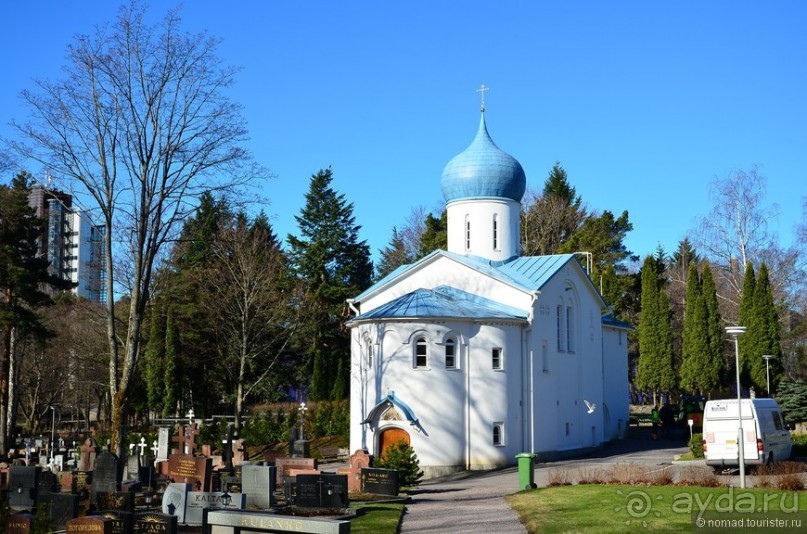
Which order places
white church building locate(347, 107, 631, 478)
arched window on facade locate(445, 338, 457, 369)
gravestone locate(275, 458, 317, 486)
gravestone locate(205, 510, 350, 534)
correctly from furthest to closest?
arched window on facade locate(445, 338, 457, 369) → white church building locate(347, 107, 631, 478) → gravestone locate(275, 458, 317, 486) → gravestone locate(205, 510, 350, 534)

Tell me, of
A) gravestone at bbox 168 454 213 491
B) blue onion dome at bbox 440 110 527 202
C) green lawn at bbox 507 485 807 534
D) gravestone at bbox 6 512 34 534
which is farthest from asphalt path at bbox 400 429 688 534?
blue onion dome at bbox 440 110 527 202

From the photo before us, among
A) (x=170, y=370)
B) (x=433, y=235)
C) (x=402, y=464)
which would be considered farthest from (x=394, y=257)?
(x=402, y=464)

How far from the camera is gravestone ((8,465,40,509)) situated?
19.9 meters

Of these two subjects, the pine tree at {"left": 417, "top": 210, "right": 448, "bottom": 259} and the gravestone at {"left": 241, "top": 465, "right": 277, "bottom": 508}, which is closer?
the gravestone at {"left": 241, "top": 465, "right": 277, "bottom": 508}

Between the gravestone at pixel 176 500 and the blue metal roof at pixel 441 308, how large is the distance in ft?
47.5

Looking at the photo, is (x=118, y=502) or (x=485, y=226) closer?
(x=118, y=502)

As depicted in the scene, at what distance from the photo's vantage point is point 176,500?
1650 cm

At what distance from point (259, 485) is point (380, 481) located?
3.96 m

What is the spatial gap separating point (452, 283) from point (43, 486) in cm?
1708

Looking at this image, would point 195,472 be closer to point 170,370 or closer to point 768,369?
point 170,370

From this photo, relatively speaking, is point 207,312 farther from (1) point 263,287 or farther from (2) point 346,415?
(2) point 346,415

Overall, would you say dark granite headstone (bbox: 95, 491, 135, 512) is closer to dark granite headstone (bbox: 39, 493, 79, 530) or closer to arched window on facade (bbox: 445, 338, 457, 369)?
dark granite headstone (bbox: 39, 493, 79, 530)

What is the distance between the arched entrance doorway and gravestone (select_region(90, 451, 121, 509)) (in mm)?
11051

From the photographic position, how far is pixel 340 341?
53281 millimetres
